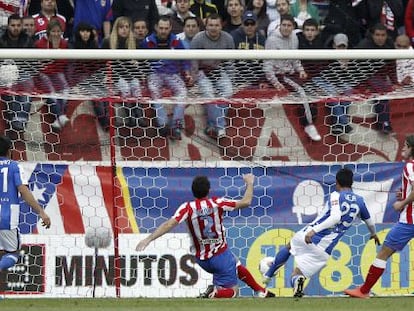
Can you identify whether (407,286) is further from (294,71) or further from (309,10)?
(309,10)

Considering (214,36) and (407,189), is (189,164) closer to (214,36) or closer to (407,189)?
(214,36)

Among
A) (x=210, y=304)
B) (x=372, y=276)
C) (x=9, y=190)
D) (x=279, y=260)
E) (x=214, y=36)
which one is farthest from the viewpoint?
(x=214, y=36)

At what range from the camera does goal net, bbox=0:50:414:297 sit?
13.2 meters

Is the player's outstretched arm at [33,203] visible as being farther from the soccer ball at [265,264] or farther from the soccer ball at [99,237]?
the soccer ball at [265,264]

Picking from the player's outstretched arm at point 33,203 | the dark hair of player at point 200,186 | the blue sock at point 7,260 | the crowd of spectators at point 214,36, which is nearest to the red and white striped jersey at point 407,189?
the crowd of spectators at point 214,36

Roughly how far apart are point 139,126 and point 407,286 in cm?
334

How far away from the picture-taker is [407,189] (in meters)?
12.1

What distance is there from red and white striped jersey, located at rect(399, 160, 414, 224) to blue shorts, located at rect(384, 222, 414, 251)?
0.19 ft

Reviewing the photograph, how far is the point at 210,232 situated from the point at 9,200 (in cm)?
191

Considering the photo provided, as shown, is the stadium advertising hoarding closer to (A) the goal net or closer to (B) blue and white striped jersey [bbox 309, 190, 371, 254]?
(A) the goal net

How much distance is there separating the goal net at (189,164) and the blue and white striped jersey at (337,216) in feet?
3.70

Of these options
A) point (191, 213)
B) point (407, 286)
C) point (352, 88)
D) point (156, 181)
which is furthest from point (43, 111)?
point (407, 286)

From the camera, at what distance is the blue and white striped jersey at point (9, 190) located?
38.2 ft

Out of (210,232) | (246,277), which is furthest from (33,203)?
(246,277)
